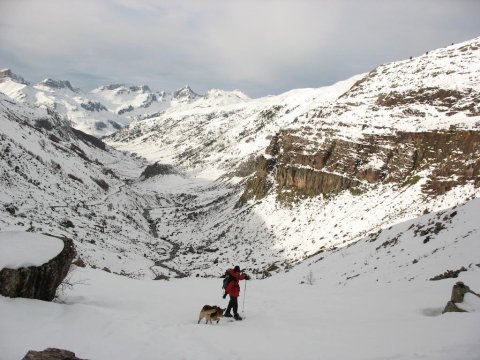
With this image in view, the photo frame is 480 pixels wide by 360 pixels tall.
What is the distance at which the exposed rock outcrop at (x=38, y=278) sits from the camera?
12047mm

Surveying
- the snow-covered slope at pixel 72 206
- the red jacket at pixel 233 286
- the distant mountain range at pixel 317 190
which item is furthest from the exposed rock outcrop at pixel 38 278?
the snow-covered slope at pixel 72 206

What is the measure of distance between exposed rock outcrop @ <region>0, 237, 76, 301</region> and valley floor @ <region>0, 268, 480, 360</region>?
0.35 metres

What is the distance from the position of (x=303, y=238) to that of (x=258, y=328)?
43.7m

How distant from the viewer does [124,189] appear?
11712 centimetres

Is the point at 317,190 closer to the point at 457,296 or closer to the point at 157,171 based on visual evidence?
the point at 457,296

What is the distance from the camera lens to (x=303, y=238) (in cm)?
5659

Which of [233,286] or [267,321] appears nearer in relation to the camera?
[267,321]

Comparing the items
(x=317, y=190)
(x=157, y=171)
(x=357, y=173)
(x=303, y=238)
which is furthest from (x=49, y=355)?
(x=157, y=171)

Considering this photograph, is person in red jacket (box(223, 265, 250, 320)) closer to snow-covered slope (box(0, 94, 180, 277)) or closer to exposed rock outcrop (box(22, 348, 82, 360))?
exposed rock outcrop (box(22, 348, 82, 360))

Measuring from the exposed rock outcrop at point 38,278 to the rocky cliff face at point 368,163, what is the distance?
Result: 41.9 meters

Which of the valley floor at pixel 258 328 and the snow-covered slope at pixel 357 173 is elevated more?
the snow-covered slope at pixel 357 173

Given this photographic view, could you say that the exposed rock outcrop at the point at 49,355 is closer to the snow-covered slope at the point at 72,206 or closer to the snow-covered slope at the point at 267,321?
the snow-covered slope at the point at 267,321

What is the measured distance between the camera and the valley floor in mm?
Result: 10141

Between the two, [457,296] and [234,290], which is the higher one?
[457,296]
